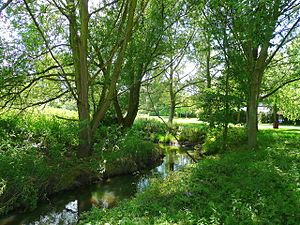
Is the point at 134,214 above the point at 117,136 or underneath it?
underneath

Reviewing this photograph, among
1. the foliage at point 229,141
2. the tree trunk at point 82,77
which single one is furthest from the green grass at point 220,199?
the foliage at point 229,141

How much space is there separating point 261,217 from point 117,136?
9.14 metres

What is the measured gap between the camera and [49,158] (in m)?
9.70

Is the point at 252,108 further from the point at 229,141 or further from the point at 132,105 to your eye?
the point at 132,105

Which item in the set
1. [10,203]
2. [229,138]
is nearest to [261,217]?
[10,203]

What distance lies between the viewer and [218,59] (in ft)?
A: 38.5

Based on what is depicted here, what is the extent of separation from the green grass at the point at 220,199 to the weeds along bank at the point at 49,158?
7.67 ft

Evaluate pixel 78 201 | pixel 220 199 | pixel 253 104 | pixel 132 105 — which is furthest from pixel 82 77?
pixel 220 199

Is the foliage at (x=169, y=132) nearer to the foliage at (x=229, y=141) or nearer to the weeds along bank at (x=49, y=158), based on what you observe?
the foliage at (x=229, y=141)

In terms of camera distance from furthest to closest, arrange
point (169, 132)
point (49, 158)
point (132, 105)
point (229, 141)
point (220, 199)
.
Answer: point (169, 132) < point (132, 105) < point (229, 141) < point (49, 158) < point (220, 199)

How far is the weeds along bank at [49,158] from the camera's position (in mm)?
7465

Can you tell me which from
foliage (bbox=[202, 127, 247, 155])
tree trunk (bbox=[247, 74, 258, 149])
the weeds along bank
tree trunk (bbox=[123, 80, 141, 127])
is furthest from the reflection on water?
tree trunk (bbox=[123, 80, 141, 127])

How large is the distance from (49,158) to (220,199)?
614 centimetres

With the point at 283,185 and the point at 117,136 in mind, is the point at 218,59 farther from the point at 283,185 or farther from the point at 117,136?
the point at 283,185
